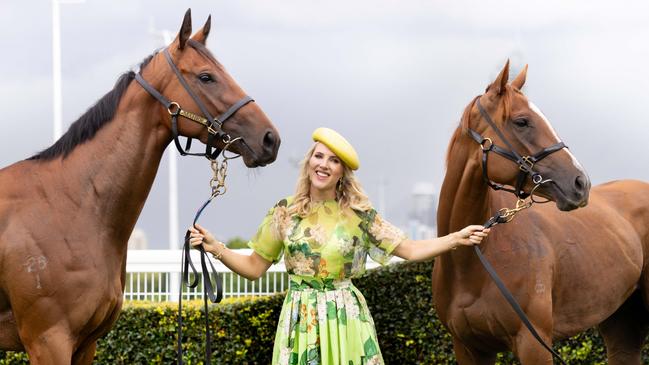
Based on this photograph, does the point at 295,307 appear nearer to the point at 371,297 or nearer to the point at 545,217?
the point at 545,217

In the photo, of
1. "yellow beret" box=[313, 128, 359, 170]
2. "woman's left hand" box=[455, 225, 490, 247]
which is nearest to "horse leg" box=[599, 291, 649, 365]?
"woman's left hand" box=[455, 225, 490, 247]

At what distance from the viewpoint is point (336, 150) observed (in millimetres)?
4418

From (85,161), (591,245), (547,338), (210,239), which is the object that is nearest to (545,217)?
(591,245)

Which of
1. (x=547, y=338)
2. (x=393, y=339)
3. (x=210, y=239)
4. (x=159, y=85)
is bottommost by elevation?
(x=393, y=339)

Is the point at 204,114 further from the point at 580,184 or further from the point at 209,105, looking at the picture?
the point at 580,184

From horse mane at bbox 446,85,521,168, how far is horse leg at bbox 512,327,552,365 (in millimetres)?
1031

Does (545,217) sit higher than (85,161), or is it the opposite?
(85,161)

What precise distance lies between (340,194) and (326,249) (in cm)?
32

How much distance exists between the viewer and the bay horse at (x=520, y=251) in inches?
188

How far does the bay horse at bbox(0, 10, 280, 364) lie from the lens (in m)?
4.17

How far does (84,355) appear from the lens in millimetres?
4543

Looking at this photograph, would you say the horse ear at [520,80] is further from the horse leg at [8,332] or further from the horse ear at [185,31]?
the horse leg at [8,332]

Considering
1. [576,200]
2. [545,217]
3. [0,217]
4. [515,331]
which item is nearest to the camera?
[0,217]

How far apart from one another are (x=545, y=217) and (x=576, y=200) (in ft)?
3.10
